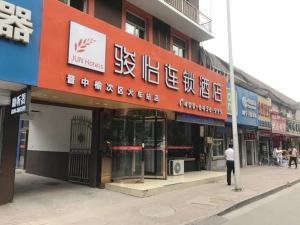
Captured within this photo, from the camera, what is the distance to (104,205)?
31.5 ft

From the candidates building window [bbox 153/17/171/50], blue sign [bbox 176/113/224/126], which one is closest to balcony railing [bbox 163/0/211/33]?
building window [bbox 153/17/171/50]

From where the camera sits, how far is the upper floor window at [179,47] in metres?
17.0

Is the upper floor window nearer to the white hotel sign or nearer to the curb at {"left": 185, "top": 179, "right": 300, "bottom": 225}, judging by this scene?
the curb at {"left": 185, "top": 179, "right": 300, "bottom": 225}

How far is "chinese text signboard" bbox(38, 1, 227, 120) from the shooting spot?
29.0 ft

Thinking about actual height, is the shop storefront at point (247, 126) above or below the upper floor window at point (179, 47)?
below

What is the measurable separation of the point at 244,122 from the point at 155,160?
32.1ft

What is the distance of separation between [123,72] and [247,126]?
1436 cm

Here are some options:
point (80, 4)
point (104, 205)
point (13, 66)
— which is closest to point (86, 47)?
point (13, 66)

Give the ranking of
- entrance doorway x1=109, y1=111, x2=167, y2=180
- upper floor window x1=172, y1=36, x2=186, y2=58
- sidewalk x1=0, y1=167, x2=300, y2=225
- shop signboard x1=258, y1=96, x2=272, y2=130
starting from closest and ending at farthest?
sidewalk x1=0, y1=167, x2=300, y2=225, entrance doorway x1=109, y1=111, x2=167, y2=180, upper floor window x1=172, y1=36, x2=186, y2=58, shop signboard x1=258, y1=96, x2=272, y2=130

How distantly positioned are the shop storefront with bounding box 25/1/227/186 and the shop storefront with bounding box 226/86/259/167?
445 cm

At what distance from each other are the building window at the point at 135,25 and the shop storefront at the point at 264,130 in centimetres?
1306

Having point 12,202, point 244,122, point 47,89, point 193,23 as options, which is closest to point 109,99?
point 47,89

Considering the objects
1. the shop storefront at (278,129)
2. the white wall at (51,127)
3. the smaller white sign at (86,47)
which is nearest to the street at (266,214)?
the smaller white sign at (86,47)

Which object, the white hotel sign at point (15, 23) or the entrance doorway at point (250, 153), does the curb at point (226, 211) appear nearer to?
the white hotel sign at point (15, 23)
